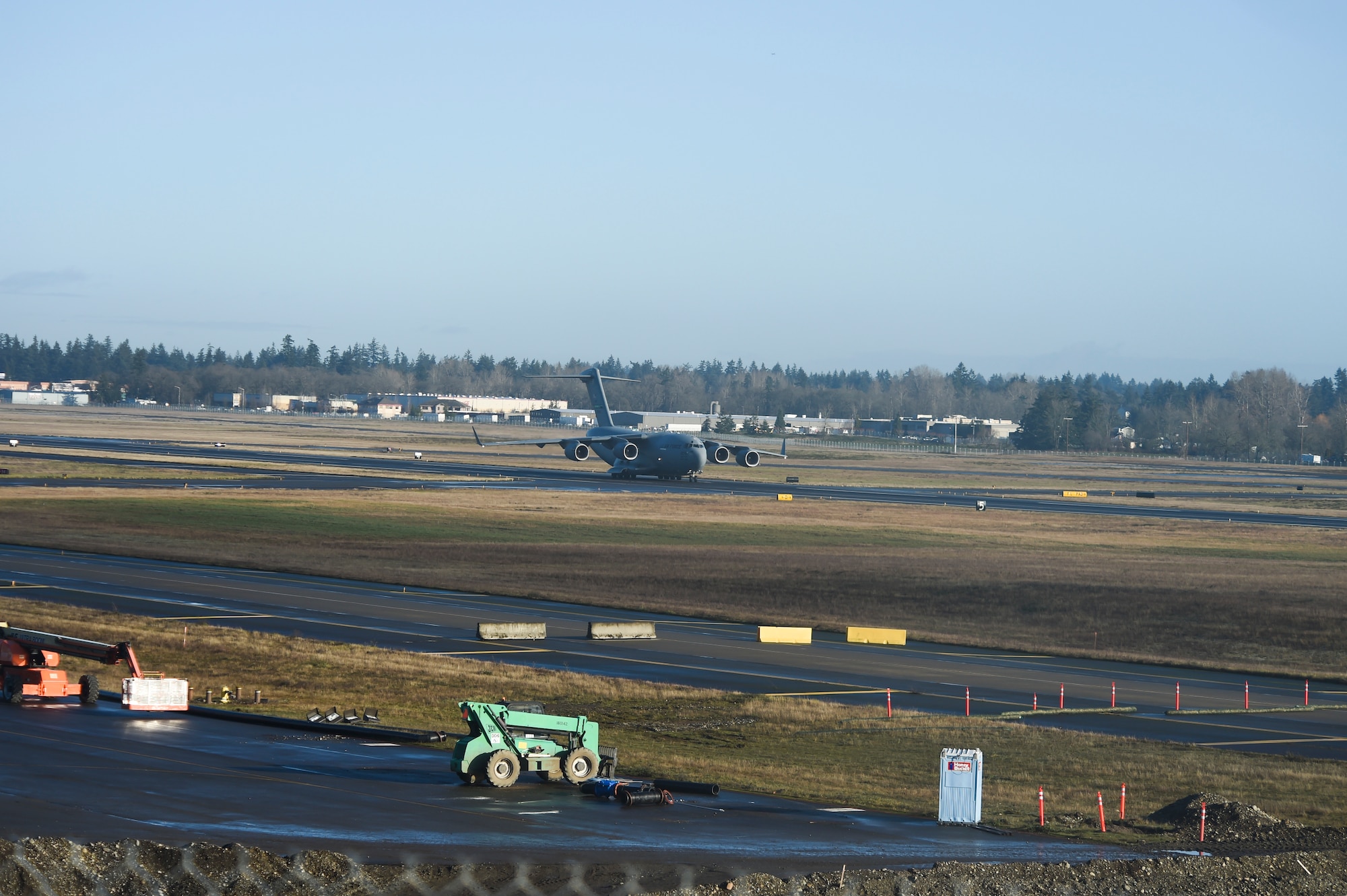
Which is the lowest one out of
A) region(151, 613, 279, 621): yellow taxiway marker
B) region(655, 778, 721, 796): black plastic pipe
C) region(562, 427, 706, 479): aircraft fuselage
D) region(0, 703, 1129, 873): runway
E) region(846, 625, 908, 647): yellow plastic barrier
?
region(846, 625, 908, 647): yellow plastic barrier

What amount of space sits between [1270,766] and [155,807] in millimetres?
21218

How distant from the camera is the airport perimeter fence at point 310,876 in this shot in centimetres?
1462

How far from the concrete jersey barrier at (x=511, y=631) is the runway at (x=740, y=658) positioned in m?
0.31

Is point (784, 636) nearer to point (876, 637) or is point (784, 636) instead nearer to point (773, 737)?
point (876, 637)

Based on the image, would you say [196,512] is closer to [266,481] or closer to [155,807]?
[266,481]

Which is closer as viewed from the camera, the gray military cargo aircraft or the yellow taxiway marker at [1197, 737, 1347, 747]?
the yellow taxiway marker at [1197, 737, 1347, 747]

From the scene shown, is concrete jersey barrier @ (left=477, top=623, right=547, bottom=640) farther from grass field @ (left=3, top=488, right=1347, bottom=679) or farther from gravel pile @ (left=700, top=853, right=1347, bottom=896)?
gravel pile @ (left=700, top=853, right=1347, bottom=896)

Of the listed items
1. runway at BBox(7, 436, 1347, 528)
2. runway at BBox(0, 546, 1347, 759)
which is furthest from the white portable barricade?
runway at BBox(7, 436, 1347, 528)

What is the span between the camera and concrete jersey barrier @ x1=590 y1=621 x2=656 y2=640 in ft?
137

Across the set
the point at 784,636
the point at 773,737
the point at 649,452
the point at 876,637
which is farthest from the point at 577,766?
the point at 649,452

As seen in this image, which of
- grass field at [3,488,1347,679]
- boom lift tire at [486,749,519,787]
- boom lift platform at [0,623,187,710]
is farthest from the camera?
grass field at [3,488,1347,679]

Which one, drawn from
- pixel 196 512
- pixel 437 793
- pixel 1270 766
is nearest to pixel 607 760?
pixel 437 793

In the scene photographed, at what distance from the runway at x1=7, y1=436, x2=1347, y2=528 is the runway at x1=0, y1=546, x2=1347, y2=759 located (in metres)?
46.7

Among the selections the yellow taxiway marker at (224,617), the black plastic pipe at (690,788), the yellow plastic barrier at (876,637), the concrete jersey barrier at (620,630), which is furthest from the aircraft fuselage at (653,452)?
the black plastic pipe at (690,788)
